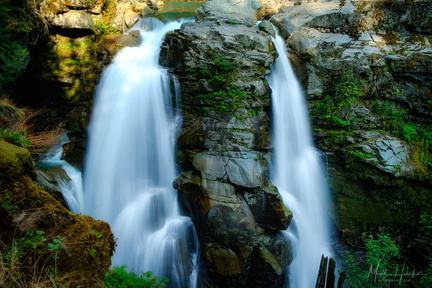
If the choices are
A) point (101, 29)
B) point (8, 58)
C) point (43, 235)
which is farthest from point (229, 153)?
point (101, 29)

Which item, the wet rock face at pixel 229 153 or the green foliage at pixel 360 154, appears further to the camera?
the green foliage at pixel 360 154

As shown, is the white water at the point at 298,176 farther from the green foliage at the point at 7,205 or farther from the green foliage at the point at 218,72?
the green foliage at the point at 7,205

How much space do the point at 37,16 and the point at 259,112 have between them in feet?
31.5

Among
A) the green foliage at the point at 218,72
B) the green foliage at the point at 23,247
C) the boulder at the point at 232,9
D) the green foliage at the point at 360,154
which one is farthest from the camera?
the boulder at the point at 232,9

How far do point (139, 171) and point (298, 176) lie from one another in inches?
201

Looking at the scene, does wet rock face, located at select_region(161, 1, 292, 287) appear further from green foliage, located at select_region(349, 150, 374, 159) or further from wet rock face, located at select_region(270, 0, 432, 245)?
green foliage, located at select_region(349, 150, 374, 159)

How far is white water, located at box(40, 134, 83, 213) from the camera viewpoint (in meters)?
6.99

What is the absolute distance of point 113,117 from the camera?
8.38m

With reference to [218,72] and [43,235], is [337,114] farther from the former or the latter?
[43,235]

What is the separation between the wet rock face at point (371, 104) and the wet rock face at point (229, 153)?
2.12m

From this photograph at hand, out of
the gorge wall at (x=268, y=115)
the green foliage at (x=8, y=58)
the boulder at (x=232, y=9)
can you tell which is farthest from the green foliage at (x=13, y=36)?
the boulder at (x=232, y=9)

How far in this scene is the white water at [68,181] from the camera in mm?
6986

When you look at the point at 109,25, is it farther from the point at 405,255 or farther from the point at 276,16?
the point at 405,255

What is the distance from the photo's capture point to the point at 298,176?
795 cm
